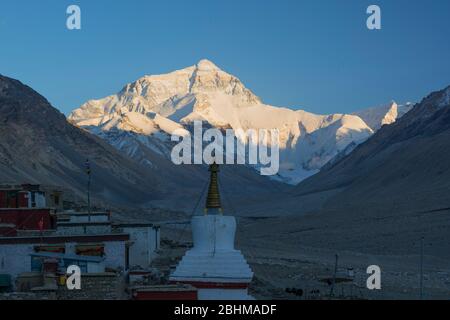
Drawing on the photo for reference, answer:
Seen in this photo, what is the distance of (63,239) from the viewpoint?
23.2 meters

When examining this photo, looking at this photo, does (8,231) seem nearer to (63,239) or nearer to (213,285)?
(63,239)

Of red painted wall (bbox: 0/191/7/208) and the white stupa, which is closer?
the white stupa

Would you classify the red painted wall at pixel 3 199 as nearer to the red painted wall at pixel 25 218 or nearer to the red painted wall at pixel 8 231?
the red painted wall at pixel 25 218

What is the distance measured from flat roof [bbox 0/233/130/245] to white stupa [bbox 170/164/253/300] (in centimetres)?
580

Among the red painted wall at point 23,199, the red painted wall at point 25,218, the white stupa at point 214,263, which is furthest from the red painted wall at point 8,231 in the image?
the white stupa at point 214,263

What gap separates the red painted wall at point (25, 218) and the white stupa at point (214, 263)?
9.63 m

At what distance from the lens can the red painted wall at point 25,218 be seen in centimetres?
2603

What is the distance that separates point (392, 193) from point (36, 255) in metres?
70.6

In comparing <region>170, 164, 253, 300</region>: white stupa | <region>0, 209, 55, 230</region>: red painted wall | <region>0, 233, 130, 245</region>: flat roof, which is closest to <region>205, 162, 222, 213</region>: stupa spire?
<region>170, 164, 253, 300</region>: white stupa

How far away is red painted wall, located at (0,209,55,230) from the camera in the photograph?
26031mm

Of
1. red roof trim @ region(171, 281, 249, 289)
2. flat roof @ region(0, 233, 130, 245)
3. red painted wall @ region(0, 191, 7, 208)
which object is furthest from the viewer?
red painted wall @ region(0, 191, 7, 208)

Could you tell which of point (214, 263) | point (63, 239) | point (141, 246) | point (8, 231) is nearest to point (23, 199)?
point (141, 246)

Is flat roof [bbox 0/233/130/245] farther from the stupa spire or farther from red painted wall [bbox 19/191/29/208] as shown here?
red painted wall [bbox 19/191/29/208]
